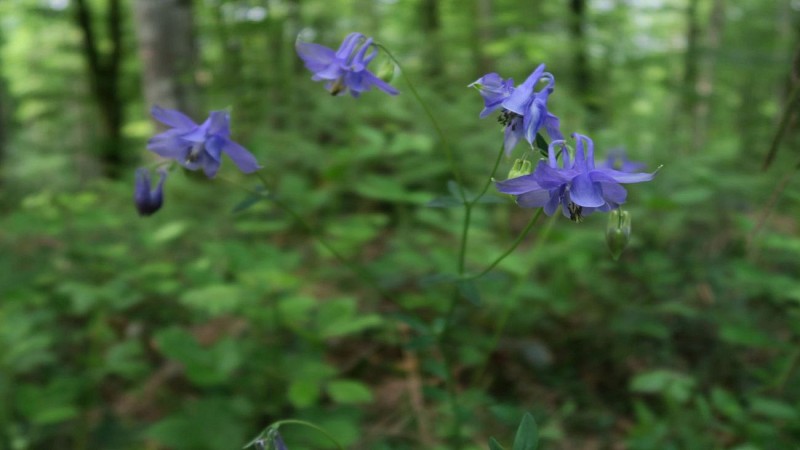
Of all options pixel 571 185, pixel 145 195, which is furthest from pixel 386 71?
pixel 145 195

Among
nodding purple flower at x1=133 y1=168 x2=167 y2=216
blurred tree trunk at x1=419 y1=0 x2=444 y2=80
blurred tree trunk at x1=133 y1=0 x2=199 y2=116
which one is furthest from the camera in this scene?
blurred tree trunk at x1=419 y1=0 x2=444 y2=80

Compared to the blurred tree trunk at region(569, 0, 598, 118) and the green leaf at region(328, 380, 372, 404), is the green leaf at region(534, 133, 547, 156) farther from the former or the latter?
the blurred tree trunk at region(569, 0, 598, 118)

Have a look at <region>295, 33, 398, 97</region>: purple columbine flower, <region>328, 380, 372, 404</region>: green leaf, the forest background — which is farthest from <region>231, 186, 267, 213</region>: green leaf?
<region>328, 380, 372, 404</region>: green leaf

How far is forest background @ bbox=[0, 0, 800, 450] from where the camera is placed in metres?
2.12

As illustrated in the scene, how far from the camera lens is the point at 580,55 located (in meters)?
6.21

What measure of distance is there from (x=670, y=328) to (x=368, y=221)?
151cm

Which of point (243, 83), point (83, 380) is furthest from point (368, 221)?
point (243, 83)

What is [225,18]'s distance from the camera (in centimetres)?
566

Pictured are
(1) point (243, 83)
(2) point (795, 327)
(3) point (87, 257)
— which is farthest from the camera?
(1) point (243, 83)

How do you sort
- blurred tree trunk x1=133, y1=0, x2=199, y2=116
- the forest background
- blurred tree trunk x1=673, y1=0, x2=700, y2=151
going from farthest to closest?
blurred tree trunk x1=673, y1=0, x2=700, y2=151, blurred tree trunk x1=133, y1=0, x2=199, y2=116, the forest background

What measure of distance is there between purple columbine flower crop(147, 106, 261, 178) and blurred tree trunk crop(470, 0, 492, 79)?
445 centimetres

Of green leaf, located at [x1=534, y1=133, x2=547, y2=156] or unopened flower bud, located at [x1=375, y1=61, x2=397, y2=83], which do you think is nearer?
green leaf, located at [x1=534, y1=133, x2=547, y2=156]

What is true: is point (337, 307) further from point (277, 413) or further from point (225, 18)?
point (225, 18)

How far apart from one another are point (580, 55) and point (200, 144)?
223 inches
